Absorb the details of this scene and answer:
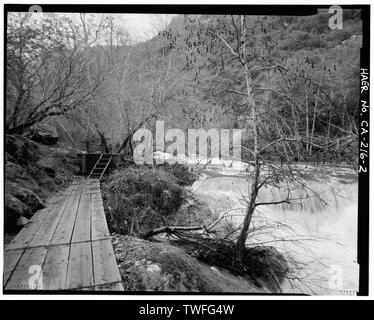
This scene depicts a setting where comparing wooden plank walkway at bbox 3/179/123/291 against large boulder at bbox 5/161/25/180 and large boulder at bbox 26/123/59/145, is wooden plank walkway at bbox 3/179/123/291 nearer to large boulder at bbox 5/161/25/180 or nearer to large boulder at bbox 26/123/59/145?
large boulder at bbox 5/161/25/180

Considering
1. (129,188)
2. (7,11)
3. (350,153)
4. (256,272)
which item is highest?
(7,11)

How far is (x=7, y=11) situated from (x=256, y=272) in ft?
9.27

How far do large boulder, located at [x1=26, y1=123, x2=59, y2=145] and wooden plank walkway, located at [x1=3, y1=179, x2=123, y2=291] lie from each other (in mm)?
689

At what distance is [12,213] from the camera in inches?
66.9

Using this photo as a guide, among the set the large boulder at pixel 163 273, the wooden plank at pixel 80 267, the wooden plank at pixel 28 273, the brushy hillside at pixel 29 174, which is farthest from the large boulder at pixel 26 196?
the large boulder at pixel 163 273

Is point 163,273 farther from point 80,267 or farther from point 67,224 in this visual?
point 67,224

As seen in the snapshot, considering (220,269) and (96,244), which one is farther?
(220,269)

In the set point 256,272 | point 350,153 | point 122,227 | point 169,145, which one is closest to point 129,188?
point 122,227

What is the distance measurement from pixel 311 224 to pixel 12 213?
2672mm

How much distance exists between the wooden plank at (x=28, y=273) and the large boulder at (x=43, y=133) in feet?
3.56

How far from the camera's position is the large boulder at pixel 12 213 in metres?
1.68
